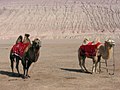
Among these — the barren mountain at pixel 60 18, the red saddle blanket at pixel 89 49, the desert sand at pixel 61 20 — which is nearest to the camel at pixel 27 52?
the red saddle blanket at pixel 89 49

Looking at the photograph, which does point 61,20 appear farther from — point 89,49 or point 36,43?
point 36,43

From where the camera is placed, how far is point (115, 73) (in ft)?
56.7

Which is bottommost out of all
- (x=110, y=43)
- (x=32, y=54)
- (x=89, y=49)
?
(x=32, y=54)

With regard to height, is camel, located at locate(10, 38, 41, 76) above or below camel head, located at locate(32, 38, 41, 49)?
below

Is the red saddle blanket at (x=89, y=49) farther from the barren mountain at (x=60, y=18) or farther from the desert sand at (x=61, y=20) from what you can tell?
the barren mountain at (x=60, y=18)

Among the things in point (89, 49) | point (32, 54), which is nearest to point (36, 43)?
point (32, 54)

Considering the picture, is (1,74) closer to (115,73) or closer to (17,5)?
(115,73)

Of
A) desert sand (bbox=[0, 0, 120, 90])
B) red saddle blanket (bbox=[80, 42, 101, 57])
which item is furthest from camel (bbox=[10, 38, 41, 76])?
desert sand (bbox=[0, 0, 120, 90])

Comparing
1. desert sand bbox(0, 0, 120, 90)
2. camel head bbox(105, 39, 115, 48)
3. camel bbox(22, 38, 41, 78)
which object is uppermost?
desert sand bbox(0, 0, 120, 90)

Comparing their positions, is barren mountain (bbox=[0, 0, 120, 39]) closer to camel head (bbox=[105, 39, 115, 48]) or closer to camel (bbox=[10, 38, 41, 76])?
camel head (bbox=[105, 39, 115, 48])

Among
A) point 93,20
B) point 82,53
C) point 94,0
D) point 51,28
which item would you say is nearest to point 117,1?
point 94,0

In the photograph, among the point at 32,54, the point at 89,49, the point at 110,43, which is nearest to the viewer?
the point at 32,54

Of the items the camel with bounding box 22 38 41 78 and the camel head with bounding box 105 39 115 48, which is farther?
the camel head with bounding box 105 39 115 48

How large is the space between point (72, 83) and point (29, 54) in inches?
99.3
